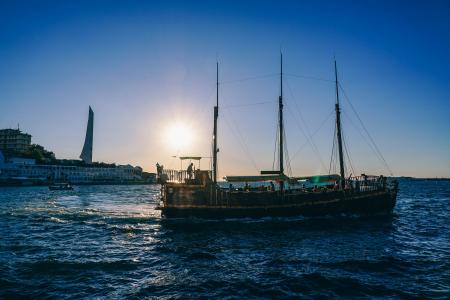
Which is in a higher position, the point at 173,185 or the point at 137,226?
the point at 173,185

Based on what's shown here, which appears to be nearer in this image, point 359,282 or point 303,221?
point 359,282

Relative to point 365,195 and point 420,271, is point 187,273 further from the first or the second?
point 365,195

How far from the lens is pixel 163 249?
19.7 m

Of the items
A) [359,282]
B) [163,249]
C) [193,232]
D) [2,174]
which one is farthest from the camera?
[2,174]

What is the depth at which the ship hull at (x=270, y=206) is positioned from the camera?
100 ft

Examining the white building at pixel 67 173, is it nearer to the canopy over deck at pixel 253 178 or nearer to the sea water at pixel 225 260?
the sea water at pixel 225 260

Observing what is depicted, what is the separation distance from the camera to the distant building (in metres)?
156

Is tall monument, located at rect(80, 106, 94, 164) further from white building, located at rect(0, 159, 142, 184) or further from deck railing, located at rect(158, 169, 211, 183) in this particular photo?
deck railing, located at rect(158, 169, 211, 183)

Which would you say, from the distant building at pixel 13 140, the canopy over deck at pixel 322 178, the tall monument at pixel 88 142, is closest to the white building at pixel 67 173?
the tall monument at pixel 88 142

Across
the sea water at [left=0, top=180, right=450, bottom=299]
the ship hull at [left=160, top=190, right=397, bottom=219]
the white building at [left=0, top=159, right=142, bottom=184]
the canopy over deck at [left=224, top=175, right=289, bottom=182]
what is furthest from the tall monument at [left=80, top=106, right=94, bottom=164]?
the canopy over deck at [left=224, top=175, right=289, bottom=182]

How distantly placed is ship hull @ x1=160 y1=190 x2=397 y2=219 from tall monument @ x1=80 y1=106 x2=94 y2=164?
467 ft

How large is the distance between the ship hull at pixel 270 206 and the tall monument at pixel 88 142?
14244 cm

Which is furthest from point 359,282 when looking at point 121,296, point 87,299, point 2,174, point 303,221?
point 2,174

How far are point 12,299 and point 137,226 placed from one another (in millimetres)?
17740
